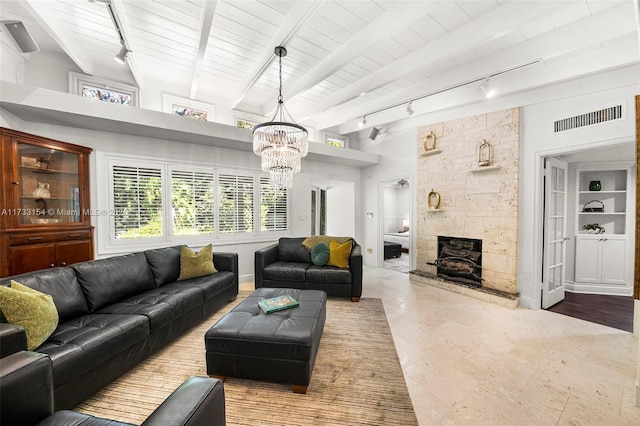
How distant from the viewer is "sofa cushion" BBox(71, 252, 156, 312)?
2314 millimetres

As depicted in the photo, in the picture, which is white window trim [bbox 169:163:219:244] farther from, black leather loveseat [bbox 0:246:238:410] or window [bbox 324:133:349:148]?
window [bbox 324:133:349:148]

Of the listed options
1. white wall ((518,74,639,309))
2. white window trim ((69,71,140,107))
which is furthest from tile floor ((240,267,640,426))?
white window trim ((69,71,140,107))

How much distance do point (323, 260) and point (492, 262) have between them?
2.65 m

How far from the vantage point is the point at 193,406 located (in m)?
0.94

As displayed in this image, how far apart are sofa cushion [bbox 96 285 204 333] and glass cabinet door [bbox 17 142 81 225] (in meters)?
1.54

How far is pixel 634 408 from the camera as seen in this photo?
171 centimetres

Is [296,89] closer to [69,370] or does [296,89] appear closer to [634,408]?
[69,370]

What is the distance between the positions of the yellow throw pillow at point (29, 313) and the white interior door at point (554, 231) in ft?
17.6

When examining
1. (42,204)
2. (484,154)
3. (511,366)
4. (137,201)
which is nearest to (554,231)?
(484,154)

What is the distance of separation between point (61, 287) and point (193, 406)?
2123mm

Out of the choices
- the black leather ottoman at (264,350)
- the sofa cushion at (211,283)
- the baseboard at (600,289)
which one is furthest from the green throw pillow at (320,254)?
the baseboard at (600,289)

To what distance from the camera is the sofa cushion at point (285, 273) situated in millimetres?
3699

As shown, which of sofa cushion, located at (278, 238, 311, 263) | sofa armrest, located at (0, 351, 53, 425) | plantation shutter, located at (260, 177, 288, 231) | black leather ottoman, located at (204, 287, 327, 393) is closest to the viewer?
sofa armrest, located at (0, 351, 53, 425)

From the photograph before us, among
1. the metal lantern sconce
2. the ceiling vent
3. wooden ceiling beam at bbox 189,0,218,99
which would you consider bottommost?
the metal lantern sconce
